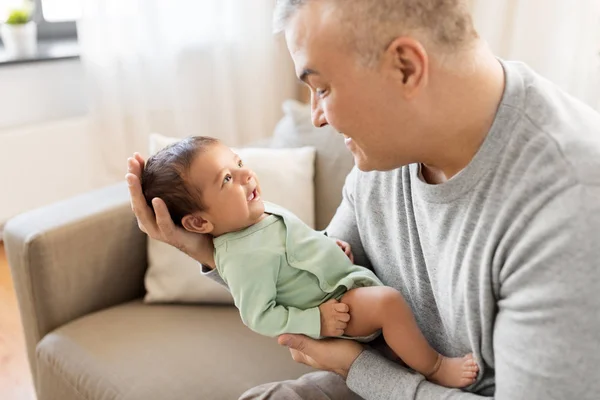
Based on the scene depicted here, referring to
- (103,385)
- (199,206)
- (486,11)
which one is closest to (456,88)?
(199,206)

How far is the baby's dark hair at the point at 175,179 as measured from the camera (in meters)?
1.21

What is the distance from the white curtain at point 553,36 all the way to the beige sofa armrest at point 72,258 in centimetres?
Result: 143

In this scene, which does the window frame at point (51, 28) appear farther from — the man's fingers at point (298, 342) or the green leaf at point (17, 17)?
the man's fingers at point (298, 342)

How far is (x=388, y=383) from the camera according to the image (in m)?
1.12

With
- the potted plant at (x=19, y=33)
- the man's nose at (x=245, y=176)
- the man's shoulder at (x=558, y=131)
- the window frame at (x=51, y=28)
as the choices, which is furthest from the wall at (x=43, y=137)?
the man's shoulder at (x=558, y=131)

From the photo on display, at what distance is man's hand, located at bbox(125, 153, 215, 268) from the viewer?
4.01 feet

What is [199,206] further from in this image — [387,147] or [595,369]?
[595,369]

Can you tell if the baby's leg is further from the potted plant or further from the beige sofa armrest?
the potted plant

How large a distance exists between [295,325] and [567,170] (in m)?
0.56

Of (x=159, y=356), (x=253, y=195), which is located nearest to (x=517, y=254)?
(x=253, y=195)

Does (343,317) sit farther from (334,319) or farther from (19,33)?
(19,33)

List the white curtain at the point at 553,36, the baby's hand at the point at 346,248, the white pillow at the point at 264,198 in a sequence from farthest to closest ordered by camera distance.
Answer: the white curtain at the point at 553,36 → the white pillow at the point at 264,198 → the baby's hand at the point at 346,248

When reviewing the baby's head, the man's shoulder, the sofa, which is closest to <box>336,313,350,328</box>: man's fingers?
the baby's head

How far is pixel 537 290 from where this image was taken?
34.5 inches
